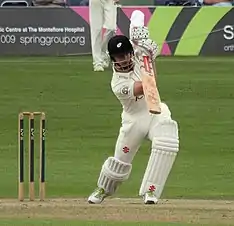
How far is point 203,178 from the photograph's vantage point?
44.0 feet

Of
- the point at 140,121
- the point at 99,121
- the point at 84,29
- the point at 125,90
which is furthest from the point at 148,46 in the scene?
the point at 84,29

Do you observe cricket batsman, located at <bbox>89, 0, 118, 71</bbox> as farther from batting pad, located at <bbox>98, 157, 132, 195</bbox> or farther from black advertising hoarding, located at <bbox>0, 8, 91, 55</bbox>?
batting pad, located at <bbox>98, 157, 132, 195</bbox>

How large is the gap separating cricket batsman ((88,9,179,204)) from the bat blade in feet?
0.30

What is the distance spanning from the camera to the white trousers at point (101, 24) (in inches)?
846

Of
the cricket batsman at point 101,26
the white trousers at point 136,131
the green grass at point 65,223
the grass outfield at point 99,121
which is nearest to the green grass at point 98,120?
the grass outfield at point 99,121

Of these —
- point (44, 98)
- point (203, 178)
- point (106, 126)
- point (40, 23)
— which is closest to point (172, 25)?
point (40, 23)

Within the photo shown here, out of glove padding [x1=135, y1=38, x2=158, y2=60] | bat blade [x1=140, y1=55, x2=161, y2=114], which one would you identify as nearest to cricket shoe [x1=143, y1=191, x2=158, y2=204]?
bat blade [x1=140, y1=55, x2=161, y2=114]

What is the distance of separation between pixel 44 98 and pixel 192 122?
2.89 metres

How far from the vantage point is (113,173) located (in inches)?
436

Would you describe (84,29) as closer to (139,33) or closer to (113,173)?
(113,173)

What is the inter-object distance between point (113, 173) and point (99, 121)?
19.1 ft

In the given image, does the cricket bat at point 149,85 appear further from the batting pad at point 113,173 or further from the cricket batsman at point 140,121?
the batting pad at point 113,173

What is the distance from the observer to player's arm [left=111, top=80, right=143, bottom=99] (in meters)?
10.5

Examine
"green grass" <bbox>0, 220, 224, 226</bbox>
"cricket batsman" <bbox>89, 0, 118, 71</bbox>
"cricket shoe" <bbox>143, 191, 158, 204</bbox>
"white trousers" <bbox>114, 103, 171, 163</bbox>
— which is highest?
"cricket batsman" <bbox>89, 0, 118, 71</bbox>
